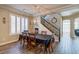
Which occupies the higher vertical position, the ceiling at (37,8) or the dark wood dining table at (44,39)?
the ceiling at (37,8)

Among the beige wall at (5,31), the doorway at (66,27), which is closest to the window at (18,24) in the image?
the beige wall at (5,31)

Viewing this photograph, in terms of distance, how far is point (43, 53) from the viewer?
2480mm

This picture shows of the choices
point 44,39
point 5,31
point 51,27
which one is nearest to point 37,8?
point 51,27

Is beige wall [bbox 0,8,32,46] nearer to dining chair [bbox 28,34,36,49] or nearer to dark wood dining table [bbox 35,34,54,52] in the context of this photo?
dining chair [bbox 28,34,36,49]

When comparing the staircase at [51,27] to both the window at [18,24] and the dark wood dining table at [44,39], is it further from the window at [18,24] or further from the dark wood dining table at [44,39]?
the window at [18,24]

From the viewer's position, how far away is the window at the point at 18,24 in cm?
253

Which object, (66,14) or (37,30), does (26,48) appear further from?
(66,14)

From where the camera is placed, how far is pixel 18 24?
2557 millimetres

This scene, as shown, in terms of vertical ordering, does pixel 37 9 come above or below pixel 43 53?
above

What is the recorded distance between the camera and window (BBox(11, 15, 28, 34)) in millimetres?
2529

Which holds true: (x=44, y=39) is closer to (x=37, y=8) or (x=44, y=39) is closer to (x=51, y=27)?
(x=51, y=27)
